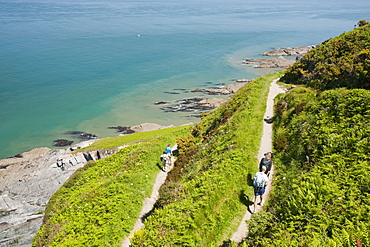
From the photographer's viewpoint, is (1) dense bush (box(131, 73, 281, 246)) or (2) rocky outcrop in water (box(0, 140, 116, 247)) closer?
(1) dense bush (box(131, 73, 281, 246))

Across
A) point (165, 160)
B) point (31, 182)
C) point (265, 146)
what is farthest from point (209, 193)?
point (31, 182)

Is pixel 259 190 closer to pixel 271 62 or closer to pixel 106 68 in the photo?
pixel 106 68

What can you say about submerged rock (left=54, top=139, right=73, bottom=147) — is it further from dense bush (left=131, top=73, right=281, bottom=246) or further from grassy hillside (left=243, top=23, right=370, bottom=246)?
grassy hillside (left=243, top=23, right=370, bottom=246)

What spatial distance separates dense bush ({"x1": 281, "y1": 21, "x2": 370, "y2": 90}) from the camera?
81.4ft

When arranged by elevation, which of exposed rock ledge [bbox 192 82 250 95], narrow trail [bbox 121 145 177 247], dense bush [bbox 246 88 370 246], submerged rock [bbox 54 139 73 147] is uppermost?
dense bush [bbox 246 88 370 246]

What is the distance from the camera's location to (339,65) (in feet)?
91.8

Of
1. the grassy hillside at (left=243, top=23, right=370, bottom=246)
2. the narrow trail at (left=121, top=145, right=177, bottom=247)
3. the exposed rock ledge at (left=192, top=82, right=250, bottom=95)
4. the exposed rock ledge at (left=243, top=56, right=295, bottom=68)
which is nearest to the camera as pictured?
the grassy hillside at (left=243, top=23, right=370, bottom=246)

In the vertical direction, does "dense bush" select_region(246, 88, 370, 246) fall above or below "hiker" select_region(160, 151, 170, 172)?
above

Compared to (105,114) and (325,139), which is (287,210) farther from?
(105,114)

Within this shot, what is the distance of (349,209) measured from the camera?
11.1 m

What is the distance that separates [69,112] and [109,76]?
27.7m

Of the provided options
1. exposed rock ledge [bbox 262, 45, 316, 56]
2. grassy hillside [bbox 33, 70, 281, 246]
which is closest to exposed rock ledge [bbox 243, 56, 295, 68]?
exposed rock ledge [bbox 262, 45, 316, 56]

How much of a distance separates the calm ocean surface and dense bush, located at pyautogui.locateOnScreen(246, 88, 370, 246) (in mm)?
45095

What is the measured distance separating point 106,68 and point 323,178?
317 ft
